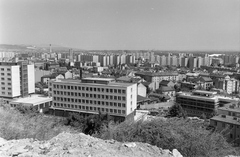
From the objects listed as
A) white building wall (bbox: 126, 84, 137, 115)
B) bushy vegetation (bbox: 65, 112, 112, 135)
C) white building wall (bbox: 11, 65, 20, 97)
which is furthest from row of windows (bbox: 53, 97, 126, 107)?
white building wall (bbox: 11, 65, 20, 97)

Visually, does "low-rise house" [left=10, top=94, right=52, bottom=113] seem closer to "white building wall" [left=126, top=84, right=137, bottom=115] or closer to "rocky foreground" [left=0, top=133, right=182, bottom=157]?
"white building wall" [left=126, top=84, right=137, bottom=115]

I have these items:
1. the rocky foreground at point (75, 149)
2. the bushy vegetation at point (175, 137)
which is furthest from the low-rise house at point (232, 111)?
the rocky foreground at point (75, 149)

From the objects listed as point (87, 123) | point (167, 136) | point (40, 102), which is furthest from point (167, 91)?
point (167, 136)

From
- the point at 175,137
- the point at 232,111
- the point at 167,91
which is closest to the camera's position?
the point at 175,137

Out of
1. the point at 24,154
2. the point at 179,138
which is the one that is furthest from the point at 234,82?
the point at 24,154

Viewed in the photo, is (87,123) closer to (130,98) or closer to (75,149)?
(130,98)

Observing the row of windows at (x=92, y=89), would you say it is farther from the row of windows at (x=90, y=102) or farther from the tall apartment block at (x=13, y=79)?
the tall apartment block at (x=13, y=79)
